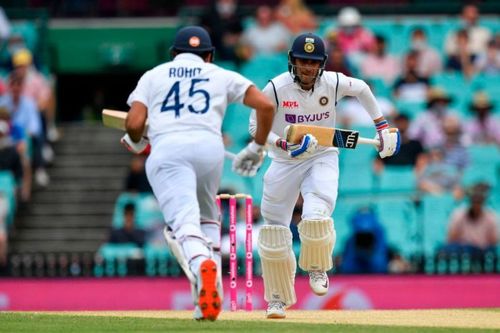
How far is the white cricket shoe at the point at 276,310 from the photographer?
11.0 metres

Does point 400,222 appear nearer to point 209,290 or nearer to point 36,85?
point 36,85

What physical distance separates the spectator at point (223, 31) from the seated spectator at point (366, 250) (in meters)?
3.97

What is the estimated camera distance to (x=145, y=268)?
50.3 feet

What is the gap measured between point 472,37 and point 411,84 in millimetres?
1164

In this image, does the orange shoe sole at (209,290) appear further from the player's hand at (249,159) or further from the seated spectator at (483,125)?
the seated spectator at (483,125)


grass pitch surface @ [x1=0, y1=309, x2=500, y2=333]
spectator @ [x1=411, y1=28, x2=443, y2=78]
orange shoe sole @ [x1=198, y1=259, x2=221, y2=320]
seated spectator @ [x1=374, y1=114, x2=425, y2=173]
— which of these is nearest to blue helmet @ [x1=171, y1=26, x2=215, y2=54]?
orange shoe sole @ [x1=198, y1=259, x2=221, y2=320]

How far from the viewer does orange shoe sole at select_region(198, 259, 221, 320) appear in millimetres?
9094

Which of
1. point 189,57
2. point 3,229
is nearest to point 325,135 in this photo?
point 189,57

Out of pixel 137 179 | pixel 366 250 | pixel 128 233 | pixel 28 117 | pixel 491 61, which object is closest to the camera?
pixel 366 250

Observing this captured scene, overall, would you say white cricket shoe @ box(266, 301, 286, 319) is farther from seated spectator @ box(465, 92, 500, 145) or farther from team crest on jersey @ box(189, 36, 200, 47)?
seated spectator @ box(465, 92, 500, 145)

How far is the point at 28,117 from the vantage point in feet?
59.2

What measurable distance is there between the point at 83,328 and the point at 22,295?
221 inches

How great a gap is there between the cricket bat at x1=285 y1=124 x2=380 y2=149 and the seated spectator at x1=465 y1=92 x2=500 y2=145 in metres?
6.43

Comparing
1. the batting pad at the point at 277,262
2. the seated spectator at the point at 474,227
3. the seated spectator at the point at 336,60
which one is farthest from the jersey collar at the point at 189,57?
the seated spectator at the point at 336,60
